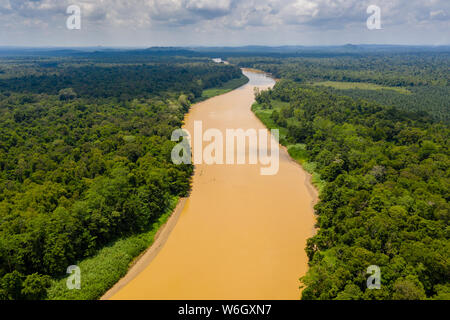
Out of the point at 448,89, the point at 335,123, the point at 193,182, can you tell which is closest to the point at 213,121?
the point at 335,123

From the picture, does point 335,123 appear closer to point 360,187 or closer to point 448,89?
point 360,187

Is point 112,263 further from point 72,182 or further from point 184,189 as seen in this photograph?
point 184,189

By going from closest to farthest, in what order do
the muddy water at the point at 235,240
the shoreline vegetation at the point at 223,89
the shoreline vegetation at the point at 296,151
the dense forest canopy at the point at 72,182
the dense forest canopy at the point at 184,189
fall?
the dense forest canopy at the point at 184,189 < the dense forest canopy at the point at 72,182 < the muddy water at the point at 235,240 < the shoreline vegetation at the point at 296,151 < the shoreline vegetation at the point at 223,89

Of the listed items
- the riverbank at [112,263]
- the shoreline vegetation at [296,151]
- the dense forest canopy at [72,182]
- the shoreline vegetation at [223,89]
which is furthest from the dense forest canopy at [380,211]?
the shoreline vegetation at [223,89]

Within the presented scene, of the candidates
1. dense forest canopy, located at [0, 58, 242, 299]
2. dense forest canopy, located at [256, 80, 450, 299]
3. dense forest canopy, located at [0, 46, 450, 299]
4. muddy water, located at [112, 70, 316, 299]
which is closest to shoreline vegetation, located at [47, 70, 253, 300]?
dense forest canopy, located at [0, 58, 242, 299]

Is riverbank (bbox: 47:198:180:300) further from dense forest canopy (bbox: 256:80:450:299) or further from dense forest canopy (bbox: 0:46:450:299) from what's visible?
dense forest canopy (bbox: 256:80:450:299)

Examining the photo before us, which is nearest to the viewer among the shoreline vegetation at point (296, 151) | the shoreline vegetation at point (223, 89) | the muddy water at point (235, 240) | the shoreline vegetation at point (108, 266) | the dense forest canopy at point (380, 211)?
the dense forest canopy at point (380, 211)

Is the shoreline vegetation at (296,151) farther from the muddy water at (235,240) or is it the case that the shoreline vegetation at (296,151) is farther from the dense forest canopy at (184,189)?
the muddy water at (235,240)
